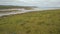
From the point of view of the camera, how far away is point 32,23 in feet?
4.12

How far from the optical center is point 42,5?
57.0 inches

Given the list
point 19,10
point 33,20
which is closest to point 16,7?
point 19,10

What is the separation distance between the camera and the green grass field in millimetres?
1163

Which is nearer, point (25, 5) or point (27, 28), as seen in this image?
point (27, 28)

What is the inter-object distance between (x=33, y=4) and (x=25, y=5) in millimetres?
99

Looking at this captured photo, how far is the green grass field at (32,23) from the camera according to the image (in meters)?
1.16

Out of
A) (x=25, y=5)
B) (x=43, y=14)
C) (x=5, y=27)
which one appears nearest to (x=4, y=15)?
(x=5, y=27)

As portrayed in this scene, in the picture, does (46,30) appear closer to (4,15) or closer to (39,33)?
(39,33)

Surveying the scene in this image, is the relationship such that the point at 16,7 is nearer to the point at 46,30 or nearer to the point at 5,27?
the point at 5,27

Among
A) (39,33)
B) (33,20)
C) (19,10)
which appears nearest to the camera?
(39,33)

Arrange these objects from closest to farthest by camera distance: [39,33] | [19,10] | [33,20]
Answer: [39,33], [33,20], [19,10]

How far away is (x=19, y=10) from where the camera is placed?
1419mm

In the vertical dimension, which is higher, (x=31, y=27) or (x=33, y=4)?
(x=33, y=4)

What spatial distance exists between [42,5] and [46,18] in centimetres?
21
